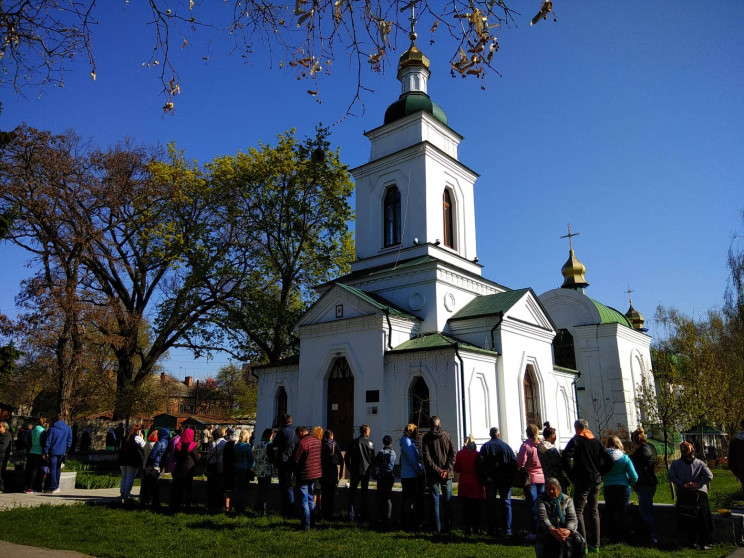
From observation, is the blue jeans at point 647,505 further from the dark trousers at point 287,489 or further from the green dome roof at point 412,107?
the green dome roof at point 412,107

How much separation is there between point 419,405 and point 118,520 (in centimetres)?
872

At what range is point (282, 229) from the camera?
79.2 feet

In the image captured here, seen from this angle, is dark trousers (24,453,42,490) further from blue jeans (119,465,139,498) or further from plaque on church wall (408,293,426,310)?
plaque on church wall (408,293,426,310)

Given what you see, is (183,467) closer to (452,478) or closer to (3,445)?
(3,445)

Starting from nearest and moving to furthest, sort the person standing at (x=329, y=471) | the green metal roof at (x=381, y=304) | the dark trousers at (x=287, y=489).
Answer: the dark trousers at (x=287, y=489) → the person standing at (x=329, y=471) → the green metal roof at (x=381, y=304)

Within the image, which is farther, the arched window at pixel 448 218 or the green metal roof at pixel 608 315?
the green metal roof at pixel 608 315

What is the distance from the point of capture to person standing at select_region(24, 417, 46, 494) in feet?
40.9

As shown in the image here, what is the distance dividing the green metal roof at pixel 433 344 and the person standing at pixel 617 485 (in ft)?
24.1

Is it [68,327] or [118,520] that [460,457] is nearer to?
[118,520]

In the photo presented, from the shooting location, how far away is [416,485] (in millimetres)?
8844

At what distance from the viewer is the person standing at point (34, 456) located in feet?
40.9

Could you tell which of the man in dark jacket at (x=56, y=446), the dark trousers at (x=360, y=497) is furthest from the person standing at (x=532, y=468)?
the man in dark jacket at (x=56, y=446)

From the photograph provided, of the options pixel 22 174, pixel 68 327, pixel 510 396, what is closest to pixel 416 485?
pixel 510 396

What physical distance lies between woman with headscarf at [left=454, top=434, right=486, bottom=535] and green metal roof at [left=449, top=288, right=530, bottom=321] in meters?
8.80
